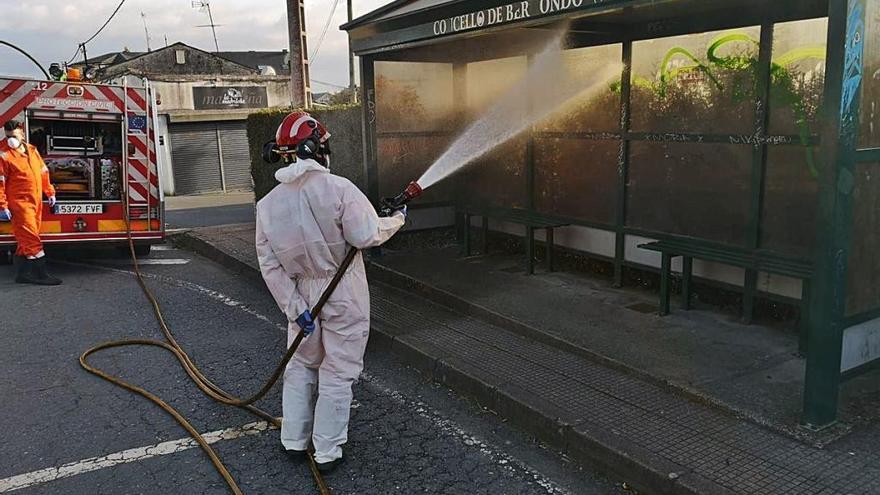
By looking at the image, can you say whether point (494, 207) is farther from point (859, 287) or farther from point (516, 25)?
point (859, 287)

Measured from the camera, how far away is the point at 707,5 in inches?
215

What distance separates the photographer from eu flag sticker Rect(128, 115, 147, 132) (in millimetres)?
9211

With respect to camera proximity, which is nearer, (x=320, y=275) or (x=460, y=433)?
(x=320, y=275)

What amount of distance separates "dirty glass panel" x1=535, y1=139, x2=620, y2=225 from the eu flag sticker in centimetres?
540

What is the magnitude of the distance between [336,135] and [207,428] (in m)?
7.47

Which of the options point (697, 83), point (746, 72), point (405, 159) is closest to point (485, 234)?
point (405, 159)

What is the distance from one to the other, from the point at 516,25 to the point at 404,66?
335 cm

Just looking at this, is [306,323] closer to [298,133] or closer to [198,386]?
[298,133]

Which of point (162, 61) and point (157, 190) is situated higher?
point (162, 61)

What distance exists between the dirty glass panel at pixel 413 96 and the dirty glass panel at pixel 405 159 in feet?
0.50

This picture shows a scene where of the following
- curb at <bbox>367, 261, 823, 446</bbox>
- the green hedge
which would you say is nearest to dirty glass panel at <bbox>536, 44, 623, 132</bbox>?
curb at <bbox>367, 261, 823, 446</bbox>

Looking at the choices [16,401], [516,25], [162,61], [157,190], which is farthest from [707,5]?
[162,61]

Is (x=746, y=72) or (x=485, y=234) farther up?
(x=746, y=72)

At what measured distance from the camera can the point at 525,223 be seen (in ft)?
24.3
